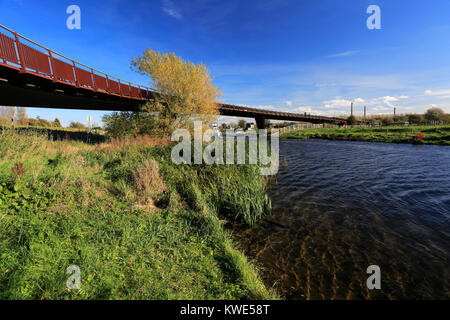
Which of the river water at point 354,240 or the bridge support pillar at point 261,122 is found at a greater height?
the bridge support pillar at point 261,122

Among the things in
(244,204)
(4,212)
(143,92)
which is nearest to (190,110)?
(143,92)

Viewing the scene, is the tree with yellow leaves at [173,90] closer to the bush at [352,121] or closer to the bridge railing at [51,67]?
the bridge railing at [51,67]

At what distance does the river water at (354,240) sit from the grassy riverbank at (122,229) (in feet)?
3.18

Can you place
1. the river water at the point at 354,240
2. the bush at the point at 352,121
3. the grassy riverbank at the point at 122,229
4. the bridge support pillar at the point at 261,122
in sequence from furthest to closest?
the bush at the point at 352,121, the bridge support pillar at the point at 261,122, the river water at the point at 354,240, the grassy riverbank at the point at 122,229

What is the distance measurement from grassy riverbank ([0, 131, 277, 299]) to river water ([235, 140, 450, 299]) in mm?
968

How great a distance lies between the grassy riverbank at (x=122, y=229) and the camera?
11.4 ft

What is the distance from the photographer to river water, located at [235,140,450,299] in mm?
4414

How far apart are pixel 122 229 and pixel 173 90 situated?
20531 mm

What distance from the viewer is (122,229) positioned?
17.1 ft

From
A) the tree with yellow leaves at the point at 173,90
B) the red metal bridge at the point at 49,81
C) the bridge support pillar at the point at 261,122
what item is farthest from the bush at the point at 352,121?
the red metal bridge at the point at 49,81

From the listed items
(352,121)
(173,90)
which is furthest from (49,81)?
(352,121)

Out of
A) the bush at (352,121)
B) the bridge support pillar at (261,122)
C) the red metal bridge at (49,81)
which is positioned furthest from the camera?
the bush at (352,121)

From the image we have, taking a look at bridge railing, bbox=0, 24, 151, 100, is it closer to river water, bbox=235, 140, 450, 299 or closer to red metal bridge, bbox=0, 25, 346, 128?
red metal bridge, bbox=0, 25, 346, 128

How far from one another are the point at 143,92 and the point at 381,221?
26.1 meters
